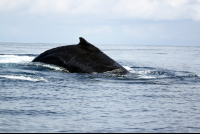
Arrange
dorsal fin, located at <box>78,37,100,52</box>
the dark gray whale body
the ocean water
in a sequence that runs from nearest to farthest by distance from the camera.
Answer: the ocean water
the dark gray whale body
dorsal fin, located at <box>78,37,100,52</box>

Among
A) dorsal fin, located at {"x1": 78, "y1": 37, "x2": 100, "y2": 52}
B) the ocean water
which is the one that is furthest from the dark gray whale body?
the ocean water

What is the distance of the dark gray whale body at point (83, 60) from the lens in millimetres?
16391

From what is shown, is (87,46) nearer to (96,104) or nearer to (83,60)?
(83,60)

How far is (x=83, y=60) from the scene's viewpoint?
54.9 feet

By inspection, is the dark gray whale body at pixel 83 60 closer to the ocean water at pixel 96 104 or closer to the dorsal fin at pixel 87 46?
the dorsal fin at pixel 87 46

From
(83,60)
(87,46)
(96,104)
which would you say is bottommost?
(96,104)

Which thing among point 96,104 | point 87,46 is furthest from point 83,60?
point 96,104

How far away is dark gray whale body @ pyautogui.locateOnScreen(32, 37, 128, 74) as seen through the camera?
1639 centimetres

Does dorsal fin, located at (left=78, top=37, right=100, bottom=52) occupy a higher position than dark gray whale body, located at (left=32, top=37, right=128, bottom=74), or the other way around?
dorsal fin, located at (left=78, top=37, right=100, bottom=52)

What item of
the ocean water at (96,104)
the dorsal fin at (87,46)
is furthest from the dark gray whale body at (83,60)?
the ocean water at (96,104)

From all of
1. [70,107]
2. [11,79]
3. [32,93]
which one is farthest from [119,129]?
[11,79]

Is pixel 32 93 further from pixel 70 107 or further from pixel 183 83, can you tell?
pixel 183 83

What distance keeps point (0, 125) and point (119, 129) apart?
253cm

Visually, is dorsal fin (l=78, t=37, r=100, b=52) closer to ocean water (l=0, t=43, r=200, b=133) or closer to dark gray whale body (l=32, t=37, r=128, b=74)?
dark gray whale body (l=32, t=37, r=128, b=74)
